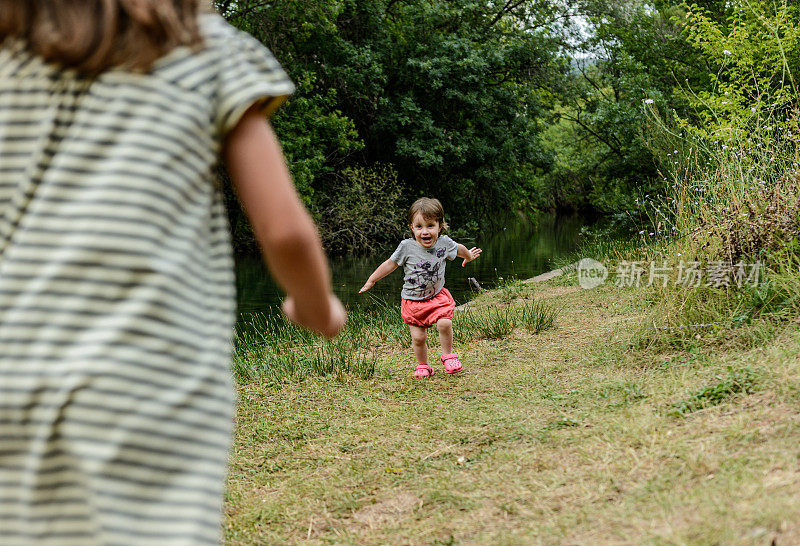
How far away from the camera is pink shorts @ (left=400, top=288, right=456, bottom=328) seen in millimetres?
5957

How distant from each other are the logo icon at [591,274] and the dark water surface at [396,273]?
1492 millimetres

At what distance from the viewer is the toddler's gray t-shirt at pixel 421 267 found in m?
5.96

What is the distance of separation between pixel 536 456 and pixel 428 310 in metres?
2.33

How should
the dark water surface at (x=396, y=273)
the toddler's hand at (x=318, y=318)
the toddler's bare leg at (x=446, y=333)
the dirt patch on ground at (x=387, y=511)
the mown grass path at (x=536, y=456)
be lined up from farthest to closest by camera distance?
the dark water surface at (x=396, y=273) < the toddler's bare leg at (x=446, y=333) < the dirt patch on ground at (x=387, y=511) < the mown grass path at (x=536, y=456) < the toddler's hand at (x=318, y=318)

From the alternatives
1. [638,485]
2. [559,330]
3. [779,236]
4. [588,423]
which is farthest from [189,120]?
[559,330]

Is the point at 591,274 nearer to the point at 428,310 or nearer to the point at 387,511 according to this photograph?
the point at 428,310

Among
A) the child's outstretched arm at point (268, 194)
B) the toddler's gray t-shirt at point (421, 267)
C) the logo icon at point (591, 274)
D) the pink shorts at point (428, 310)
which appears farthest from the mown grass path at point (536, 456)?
the logo icon at point (591, 274)

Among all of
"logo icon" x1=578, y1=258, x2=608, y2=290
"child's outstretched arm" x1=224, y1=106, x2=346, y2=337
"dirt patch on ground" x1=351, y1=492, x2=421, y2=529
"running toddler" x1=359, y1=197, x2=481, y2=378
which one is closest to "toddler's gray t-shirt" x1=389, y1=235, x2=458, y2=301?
"running toddler" x1=359, y1=197, x2=481, y2=378

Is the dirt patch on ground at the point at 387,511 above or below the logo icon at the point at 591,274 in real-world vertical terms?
above

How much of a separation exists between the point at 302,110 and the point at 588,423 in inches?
686

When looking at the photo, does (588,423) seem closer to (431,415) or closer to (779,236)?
(431,415)

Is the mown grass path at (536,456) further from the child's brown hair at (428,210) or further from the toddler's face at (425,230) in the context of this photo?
the child's brown hair at (428,210)

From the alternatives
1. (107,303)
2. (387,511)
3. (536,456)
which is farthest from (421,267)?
(107,303)

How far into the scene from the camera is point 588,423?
161 inches
